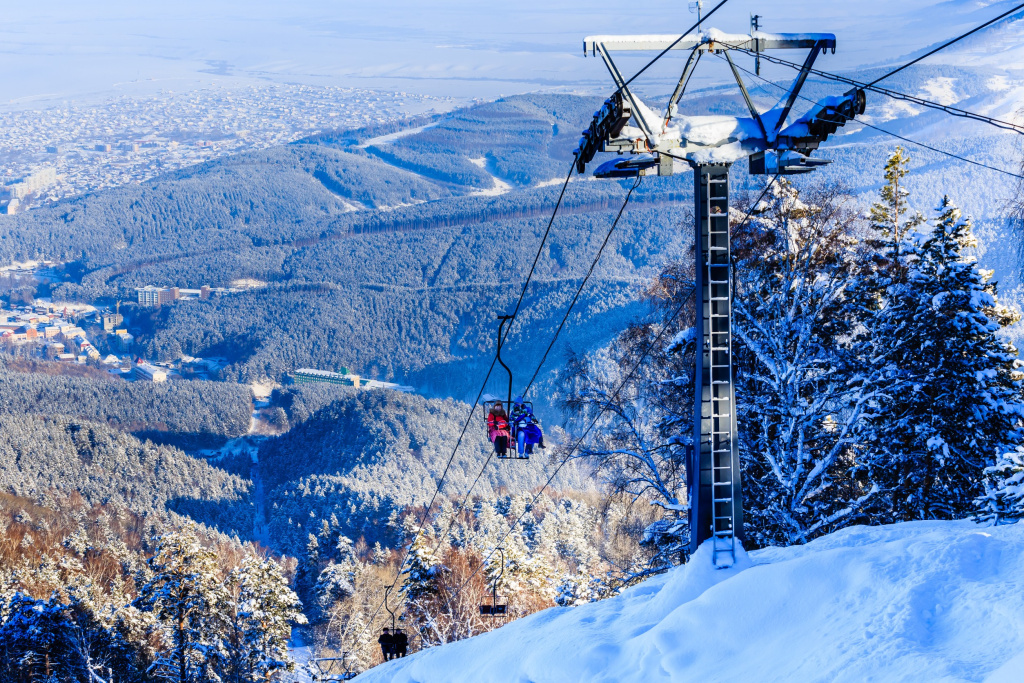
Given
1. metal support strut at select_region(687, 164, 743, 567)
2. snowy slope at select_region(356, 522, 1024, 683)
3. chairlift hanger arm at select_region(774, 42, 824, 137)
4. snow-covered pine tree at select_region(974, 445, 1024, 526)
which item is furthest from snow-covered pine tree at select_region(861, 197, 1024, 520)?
chairlift hanger arm at select_region(774, 42, 824, 137)

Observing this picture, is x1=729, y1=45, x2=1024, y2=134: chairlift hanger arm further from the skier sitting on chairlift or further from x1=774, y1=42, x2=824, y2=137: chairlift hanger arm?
the skier sitting on chairlift

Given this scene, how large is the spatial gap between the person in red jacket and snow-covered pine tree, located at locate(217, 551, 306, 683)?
17603 mm

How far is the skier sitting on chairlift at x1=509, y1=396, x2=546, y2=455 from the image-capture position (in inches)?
483

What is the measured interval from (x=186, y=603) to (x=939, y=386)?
22354mm

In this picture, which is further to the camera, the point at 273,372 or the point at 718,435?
the point at 273,372

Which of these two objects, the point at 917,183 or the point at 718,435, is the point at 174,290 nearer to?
the point at 917,183

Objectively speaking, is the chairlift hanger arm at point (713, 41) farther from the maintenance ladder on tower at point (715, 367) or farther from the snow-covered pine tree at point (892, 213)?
the snow-covered pine tree at point (892, 213)

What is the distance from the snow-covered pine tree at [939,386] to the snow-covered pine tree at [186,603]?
20972 millimetres

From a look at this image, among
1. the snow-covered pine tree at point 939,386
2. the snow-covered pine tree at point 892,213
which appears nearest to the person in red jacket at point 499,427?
the snow-covered pine tree at point 939,386

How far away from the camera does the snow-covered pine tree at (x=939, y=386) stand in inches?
527

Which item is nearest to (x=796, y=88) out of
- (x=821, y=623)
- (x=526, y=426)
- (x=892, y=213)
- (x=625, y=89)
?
(x=625, y=89)

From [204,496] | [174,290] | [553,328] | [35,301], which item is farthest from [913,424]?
[35,301]

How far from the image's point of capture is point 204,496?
80.4 metres

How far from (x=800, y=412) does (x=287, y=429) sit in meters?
104
